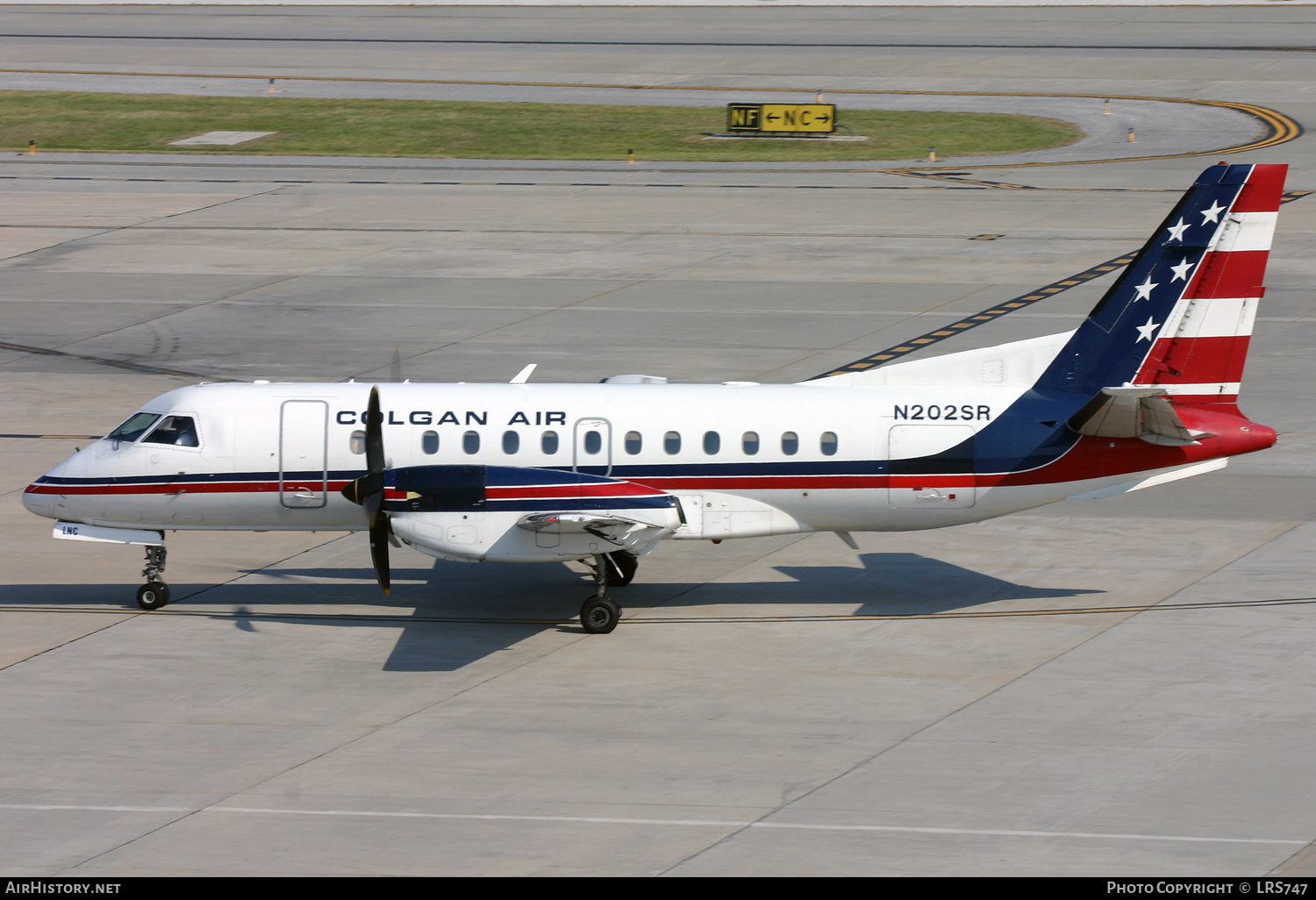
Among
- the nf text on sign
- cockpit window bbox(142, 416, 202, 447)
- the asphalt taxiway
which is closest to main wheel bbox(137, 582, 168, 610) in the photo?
the asphalt taxiway

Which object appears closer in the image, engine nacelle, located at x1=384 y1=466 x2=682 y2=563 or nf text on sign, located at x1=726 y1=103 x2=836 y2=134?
engine nacelle, located at x1=384 y1=466 x2=682 y2=563

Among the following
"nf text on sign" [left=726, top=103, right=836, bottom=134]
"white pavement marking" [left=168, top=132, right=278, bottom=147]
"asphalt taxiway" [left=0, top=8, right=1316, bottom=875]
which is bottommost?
"asphalt taxiway" [left=0, top=8, right=1316, bottom=875]

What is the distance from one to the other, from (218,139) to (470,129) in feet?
34.9

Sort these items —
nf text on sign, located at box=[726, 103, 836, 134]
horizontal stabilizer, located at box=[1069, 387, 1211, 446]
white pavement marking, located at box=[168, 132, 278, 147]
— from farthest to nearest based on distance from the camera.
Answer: white pavement marking, located at box=[168, 132, 278, 147], nf text on sign, located at box=[726, 103, 836, 134], horizontal stabilizer, located at box=[1069, 387, 1211, 446]

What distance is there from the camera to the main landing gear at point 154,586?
22578 mm

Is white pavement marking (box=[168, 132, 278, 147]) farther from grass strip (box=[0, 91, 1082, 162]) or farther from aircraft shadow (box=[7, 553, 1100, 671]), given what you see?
aircraft shadow (box=[7, 553, 1100, 671])

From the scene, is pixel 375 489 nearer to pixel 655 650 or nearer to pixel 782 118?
pixel 655 650

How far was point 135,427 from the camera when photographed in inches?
888

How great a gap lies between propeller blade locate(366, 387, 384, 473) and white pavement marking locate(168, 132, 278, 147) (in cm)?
4843

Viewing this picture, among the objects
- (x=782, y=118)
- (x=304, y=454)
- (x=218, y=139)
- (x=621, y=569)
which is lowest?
(x=621, y=569)

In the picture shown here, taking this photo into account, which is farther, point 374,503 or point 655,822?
point 374,503

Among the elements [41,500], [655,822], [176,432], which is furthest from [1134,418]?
[41,500]

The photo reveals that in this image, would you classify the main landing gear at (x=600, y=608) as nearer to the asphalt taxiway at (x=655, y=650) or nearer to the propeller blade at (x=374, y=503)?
the asphalt taxiway at (x=655, y=650)

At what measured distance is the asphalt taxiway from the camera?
15703mm
